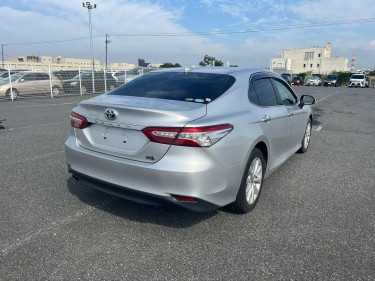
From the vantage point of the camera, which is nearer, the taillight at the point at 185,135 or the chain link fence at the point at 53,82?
the taillight at the point at 185,135

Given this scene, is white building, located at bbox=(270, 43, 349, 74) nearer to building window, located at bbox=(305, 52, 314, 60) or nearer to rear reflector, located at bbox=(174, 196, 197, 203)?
building window, located at bbox=(305, 52, 314, 60)

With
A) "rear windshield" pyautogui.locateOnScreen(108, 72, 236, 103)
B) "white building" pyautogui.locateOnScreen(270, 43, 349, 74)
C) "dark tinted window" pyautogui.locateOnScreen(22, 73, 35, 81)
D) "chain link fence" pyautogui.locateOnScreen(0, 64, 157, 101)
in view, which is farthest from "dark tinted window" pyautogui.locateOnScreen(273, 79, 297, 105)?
"white building" pyautogui.locateOnScreen(270, 43, 349, 74)

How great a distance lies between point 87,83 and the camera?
20.7 meters

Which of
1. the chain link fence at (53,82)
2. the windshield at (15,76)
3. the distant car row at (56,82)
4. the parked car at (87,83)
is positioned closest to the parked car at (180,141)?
the chain link fence at (53,82)

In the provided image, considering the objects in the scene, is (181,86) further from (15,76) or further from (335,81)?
(335,81)

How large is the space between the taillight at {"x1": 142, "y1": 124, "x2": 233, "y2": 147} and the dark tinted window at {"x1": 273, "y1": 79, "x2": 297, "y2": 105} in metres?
2.11

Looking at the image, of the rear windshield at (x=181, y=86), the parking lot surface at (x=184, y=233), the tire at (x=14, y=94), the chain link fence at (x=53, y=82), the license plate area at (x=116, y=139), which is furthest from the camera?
the chain link fence at (x=53, y=82)

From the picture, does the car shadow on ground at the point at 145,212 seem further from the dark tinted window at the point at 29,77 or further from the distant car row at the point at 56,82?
the dark tinted window at the point at 29,77

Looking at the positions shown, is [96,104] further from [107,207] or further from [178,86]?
[107,207]

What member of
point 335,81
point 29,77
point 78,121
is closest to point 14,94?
point 29,77

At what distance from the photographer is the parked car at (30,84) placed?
52.6 feet

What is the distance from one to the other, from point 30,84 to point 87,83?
4.23 metres

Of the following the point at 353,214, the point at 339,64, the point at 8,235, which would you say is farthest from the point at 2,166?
the point at 339,64

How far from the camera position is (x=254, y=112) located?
3279 mm
